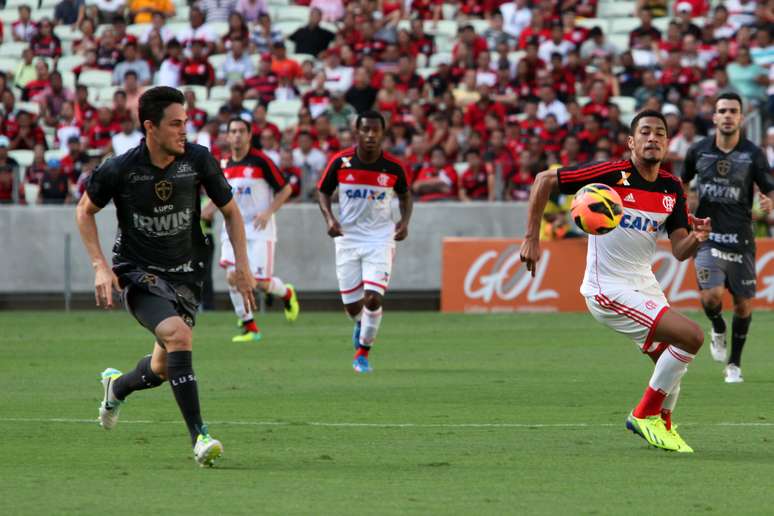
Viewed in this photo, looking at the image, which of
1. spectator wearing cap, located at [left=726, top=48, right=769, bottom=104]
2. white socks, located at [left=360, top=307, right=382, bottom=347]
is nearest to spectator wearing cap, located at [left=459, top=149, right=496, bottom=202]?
spectator wearing cap, located at [left=726, top=48, right=769, bottom=104]

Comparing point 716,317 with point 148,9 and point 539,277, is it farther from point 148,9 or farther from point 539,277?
point 148,9

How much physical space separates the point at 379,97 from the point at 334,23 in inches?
171

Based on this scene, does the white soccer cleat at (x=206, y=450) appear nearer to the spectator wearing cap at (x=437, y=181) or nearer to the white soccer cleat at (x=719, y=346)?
the white soccer cleat at (x=719, y=346)

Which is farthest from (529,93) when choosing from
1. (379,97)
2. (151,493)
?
(151,493)

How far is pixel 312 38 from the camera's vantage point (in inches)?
1155

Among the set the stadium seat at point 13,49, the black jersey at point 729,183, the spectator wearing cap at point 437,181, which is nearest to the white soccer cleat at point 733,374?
the black jersey at point 729,183

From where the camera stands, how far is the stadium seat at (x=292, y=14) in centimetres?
3073

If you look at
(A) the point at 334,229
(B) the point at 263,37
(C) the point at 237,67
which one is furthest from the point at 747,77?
(A) the point at 334,229

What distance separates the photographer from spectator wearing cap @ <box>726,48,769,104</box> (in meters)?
25.8

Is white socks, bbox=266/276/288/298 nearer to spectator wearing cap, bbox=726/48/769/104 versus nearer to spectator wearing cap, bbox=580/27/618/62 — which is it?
spectator wearing cap, bbox=726/48/769/104

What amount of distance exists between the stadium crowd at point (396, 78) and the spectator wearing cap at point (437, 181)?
0.02 m

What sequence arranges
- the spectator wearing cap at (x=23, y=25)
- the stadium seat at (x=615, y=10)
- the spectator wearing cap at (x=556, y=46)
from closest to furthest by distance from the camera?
the spectator wearing cap at (x=556, y=46) → the stadium seat at (x=615, y=10) → the spectator wearing cap at (x=23, y=25)

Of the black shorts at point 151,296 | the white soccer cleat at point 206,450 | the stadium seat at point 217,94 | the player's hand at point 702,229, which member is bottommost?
the stadium seat at point 217,94

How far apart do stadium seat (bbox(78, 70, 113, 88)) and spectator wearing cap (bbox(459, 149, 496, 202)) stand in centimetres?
862
